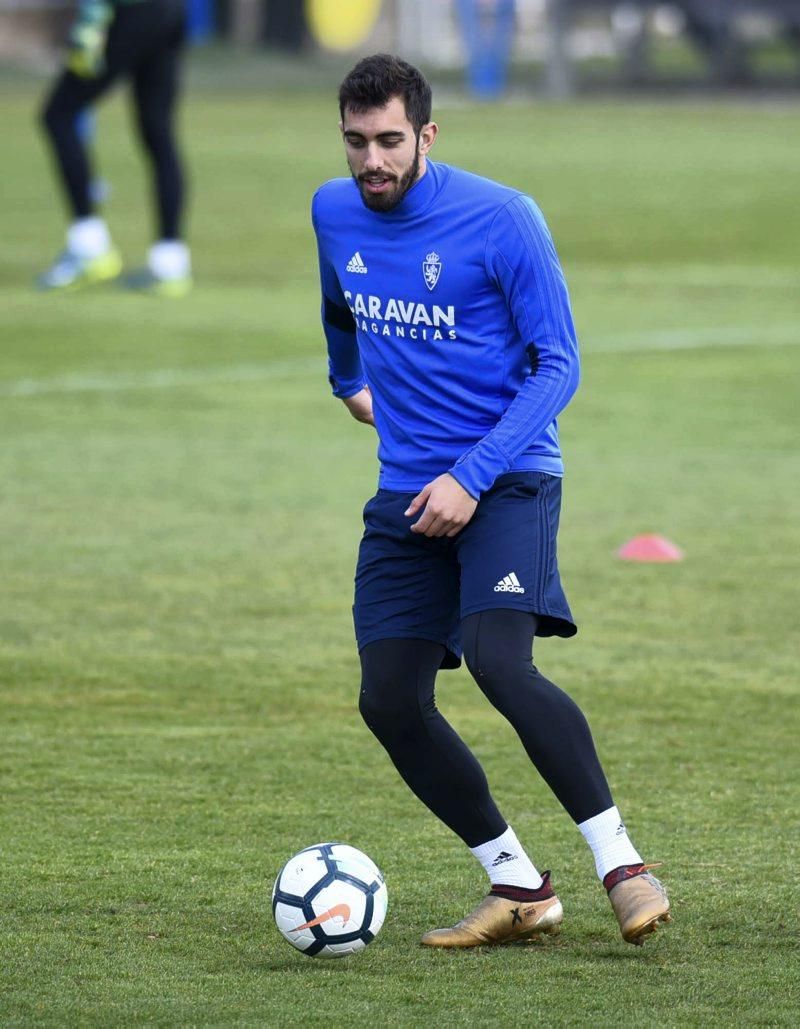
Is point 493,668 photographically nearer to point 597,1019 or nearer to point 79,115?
point 597,1019

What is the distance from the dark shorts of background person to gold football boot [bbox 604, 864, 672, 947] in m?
11.9

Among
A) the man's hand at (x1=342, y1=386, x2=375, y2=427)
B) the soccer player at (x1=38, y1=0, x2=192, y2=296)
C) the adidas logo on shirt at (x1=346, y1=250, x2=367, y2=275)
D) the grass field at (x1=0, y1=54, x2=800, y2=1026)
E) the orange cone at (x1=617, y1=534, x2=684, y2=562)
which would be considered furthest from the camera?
the soccer player at (x1=38, y1=0, x2=192, y2=296)

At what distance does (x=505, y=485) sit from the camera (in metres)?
4.85

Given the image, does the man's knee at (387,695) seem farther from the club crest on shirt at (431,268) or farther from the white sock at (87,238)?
the white sock at (87,238)

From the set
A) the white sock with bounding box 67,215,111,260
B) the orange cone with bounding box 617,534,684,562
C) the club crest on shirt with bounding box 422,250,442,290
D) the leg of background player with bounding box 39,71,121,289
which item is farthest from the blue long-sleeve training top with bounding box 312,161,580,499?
the white sock with bounding box 67,215,111,260

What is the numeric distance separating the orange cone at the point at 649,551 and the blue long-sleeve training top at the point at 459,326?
4.14m

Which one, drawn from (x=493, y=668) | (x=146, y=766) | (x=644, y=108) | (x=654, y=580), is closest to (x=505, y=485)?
(x=493, y=668)

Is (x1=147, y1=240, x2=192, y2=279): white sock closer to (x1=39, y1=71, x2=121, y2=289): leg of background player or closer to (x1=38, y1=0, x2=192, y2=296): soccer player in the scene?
(x1=38, y1=0, x2=192, y2=296): soccer player

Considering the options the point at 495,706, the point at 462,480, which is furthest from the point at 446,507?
the point at 495,706

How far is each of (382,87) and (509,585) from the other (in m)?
1.16

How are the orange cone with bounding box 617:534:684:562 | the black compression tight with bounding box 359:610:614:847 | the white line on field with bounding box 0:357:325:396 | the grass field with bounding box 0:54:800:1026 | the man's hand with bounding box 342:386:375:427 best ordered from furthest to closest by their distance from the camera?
1. the white line on field with bounding box 0:357:325:396
2. the orange cone with bounding box 617:534:684:562
3. the man's hand with bounding box 342:386:375:427
4. the black compression tight with bounding box 359:610:614:847
5. the grass field with bounding box 0:54:800:1026

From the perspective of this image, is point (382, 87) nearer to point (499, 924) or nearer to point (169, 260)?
point (499, 924)

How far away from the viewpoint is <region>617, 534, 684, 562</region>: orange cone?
9.08m

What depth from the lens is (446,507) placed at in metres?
4.69
